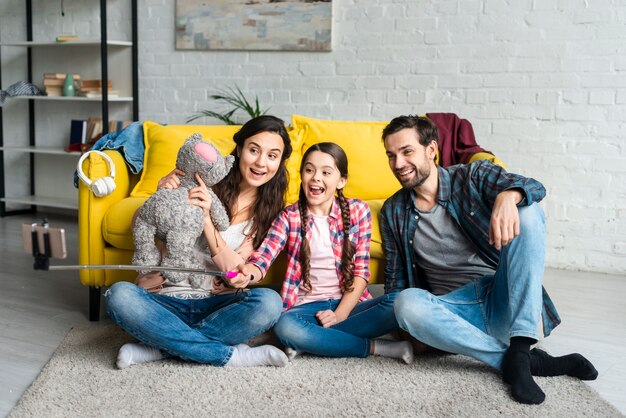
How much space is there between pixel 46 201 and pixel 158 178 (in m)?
2.35

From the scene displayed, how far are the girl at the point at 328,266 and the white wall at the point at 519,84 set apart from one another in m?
1.73

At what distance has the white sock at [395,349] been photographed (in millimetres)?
2162

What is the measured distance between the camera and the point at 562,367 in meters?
2.05

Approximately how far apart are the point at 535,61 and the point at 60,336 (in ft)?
8.78

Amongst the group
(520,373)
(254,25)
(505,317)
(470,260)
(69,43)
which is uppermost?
(254,25)

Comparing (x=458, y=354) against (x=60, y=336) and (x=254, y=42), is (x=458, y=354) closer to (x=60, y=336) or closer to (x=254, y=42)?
(x=60, y=336)

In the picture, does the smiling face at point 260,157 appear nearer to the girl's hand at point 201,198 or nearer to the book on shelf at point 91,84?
the girl's hand at point 201,198

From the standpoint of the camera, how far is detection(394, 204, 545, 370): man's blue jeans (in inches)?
76.9

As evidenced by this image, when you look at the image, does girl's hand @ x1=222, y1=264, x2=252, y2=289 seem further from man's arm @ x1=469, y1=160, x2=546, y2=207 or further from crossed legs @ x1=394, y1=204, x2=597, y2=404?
man's arm @ x1=469, y1=160, x2=546, y2=207

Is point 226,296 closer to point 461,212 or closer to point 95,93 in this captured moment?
point 461,212

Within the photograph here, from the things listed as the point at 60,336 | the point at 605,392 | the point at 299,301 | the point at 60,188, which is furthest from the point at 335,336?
the point at 60,188

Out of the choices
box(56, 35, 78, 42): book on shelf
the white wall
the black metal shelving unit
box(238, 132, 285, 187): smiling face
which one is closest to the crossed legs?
box(238, 132, 285, 187): smiling face

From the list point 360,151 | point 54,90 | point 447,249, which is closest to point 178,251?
point 447,249

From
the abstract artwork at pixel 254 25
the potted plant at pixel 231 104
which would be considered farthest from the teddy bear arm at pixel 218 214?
the abstract artwork at pixel 254 25
